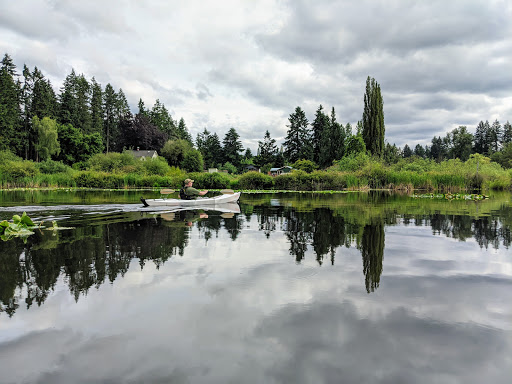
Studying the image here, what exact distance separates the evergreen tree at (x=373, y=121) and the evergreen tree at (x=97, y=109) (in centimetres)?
6789

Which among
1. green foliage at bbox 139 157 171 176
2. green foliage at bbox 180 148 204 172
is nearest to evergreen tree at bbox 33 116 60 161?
green foliage at bbox 180 148 204 172

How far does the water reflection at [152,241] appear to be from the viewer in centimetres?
519

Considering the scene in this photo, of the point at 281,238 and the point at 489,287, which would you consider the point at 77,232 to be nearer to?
the point at 281,238

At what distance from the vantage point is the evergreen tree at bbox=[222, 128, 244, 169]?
99375mm

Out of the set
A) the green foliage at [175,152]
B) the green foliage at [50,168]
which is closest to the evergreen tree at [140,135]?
the green foliage at [175,152]

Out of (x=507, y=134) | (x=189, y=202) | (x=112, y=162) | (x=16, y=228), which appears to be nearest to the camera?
(x=16, y=228)

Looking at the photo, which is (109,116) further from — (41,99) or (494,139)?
(494,139)

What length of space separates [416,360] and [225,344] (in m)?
1.82

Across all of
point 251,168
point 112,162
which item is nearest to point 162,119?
point 251,168

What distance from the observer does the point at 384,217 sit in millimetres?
13305

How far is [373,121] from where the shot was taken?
58250mm

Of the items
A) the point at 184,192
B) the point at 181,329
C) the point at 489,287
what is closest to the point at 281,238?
the point at 489,287

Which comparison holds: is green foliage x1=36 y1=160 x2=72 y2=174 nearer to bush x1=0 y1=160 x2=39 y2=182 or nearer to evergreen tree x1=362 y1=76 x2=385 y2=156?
bush x1=0 y1=160 x2=39 y2=182

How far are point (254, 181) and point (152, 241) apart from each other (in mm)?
31803
